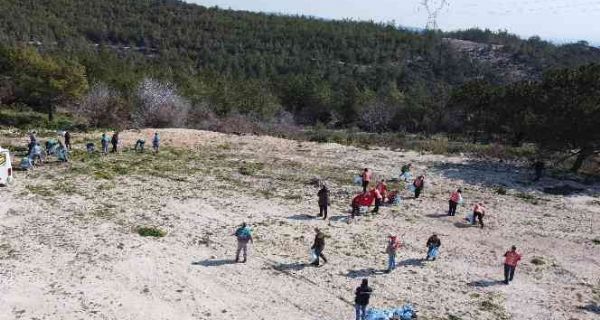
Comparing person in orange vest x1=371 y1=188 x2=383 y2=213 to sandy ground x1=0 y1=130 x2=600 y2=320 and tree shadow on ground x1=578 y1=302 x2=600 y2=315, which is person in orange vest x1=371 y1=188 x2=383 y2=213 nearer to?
sandy ground x1=0 y1=130 x2=600 y2=320

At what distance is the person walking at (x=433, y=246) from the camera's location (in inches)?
878

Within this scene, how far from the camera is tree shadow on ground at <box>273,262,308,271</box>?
21.4 metres

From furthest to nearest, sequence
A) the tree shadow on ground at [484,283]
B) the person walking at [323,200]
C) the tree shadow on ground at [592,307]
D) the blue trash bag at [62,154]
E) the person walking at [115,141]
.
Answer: the person walking at [115,141]
the blue trash bag at [62,154]
the person walking at [323,200]
the tree shadow on ground at [484,283]
the tree shadow on ground at [592,307]

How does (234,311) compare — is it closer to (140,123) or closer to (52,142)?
(52,142)

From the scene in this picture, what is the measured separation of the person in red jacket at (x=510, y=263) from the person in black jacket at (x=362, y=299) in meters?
6.24

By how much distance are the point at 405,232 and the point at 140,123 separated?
1215 inches

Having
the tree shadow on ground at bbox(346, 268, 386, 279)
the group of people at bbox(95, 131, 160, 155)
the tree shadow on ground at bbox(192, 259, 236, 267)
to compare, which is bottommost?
the tree shadow on ground at bbox(192, 259, 236, 267)

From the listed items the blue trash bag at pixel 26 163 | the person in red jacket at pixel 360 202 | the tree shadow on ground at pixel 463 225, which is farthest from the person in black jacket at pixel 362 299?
the blue trash bag at pixel 26 163

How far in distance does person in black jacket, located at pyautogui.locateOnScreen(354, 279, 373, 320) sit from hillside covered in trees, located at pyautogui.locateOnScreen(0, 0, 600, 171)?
26.0 m

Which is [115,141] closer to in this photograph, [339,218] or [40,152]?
[40,152]

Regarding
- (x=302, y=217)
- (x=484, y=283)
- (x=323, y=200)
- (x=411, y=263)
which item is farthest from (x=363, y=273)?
(x=302, y=217)

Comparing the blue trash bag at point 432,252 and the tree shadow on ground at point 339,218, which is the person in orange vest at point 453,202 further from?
the blue trash bag at point 432,252

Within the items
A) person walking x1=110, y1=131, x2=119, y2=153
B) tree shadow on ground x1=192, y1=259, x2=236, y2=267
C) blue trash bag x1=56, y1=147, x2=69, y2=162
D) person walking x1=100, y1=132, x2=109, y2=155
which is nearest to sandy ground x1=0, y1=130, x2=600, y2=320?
tree shadow on ground x1=192, y1=259, x2=236, y2=267

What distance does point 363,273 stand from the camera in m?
21.3
